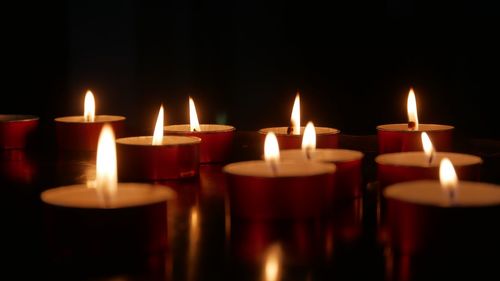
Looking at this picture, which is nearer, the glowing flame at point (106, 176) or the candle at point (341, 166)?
the glowing flame at point (106, 176)

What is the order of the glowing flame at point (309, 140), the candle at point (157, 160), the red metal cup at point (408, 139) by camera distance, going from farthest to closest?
1. the red metal cup at point (408, 139)
2. the candle at point (157, 160)
3. the glowing flame at point (309, 140)

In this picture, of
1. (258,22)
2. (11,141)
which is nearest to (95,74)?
(258,22)

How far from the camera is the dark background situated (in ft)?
8.38

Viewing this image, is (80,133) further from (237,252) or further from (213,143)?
(237,252)

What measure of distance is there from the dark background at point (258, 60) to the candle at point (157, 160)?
4.29ft

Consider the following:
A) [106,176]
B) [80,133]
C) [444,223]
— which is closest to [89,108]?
[80,133]

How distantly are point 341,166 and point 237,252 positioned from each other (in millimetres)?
340

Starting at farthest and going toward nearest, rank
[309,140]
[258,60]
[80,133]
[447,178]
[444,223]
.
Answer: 1. [258,60]
2. [80,133]
3. [309,140]
4. [447,178]
5. [444,223]

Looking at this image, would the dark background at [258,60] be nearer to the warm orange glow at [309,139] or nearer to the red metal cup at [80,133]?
the red metal cup at [80,133]

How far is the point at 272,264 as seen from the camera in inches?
30.5

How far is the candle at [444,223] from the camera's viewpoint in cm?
75

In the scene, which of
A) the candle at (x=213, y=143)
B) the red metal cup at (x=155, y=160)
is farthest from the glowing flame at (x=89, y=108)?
the red metal cup at (x=155, y=160)

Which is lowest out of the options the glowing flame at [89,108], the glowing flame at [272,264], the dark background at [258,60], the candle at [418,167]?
the glowing flame at [272,264]

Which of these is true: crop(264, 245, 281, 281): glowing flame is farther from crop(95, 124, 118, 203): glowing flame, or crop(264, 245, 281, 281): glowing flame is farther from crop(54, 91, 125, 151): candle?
crop(54, 91, 125, 151): candle
